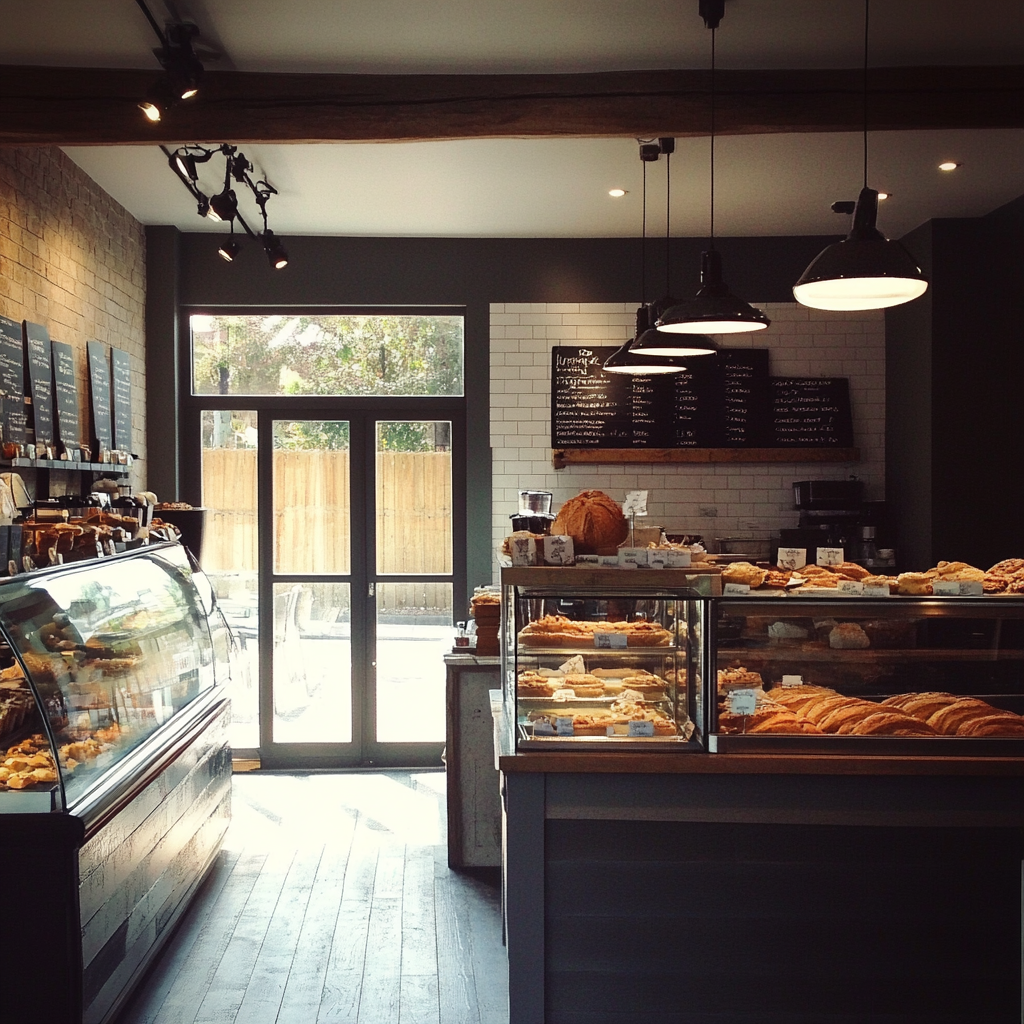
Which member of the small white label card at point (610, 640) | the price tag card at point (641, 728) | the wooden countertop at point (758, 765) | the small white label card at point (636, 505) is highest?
the small white label card at point (636, 505)

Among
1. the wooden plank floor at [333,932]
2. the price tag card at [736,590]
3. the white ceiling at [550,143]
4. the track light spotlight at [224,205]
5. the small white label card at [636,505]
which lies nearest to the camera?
the price tag card at [736,590]

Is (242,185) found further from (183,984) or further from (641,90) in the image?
(183,984)

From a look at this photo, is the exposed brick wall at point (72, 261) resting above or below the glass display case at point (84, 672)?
above

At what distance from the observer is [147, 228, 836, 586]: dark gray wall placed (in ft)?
20.4

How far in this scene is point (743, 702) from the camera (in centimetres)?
284

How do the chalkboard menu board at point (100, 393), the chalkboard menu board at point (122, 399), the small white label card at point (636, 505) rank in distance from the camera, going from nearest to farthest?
the small white label card at point (636, 505) < the chalkboard menu board at point (100, 393) < the chalkboard menu board at point (122, 399)

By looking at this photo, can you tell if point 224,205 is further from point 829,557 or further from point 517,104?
point 829,557

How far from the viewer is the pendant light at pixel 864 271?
2.60 meters

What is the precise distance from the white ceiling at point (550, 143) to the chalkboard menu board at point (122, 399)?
2.85 ft

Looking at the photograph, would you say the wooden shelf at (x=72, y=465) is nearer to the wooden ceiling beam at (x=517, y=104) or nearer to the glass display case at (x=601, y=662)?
the wooden ceiling beam at (x=517, y=104)

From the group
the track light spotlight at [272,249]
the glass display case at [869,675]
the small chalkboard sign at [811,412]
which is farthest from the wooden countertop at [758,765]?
the small chalkboard sign at [811,412]

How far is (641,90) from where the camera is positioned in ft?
12.8

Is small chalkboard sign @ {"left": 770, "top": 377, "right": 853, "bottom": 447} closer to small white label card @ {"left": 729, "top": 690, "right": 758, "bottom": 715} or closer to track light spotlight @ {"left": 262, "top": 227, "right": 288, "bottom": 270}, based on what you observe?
track light spotlight @ {"left": 262, "top": 227, "right": 288, "bottom": 270}

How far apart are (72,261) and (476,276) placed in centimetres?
238
